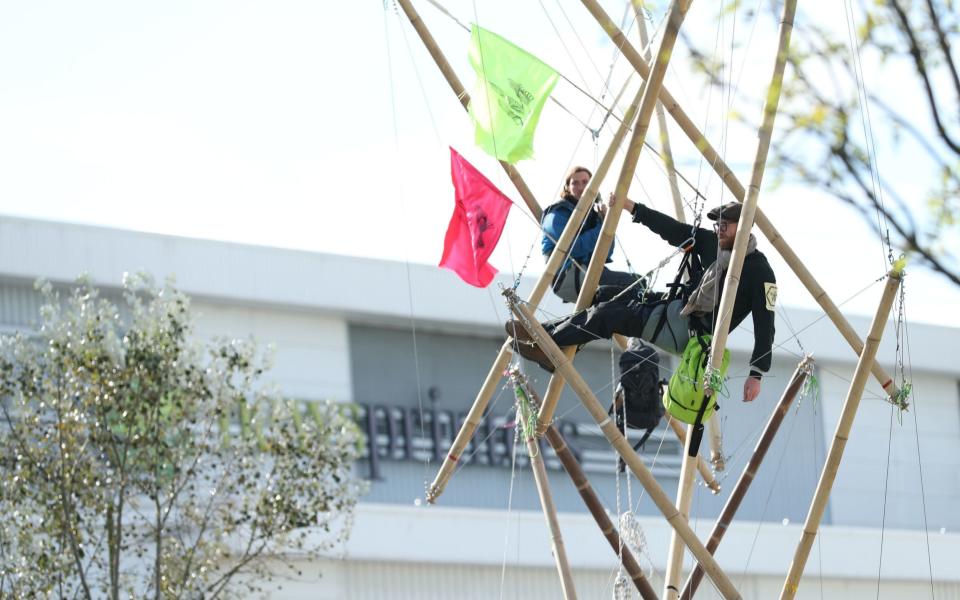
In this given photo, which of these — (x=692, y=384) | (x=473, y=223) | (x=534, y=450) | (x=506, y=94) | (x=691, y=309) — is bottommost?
(x=534, y=450)

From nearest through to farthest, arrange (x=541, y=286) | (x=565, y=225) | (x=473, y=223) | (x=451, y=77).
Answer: (x=541, y=286), (x=565, y=225), (x=473, y=223), (x=451, y=77)

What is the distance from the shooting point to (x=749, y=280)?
41.1ft

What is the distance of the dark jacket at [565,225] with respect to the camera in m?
13.8

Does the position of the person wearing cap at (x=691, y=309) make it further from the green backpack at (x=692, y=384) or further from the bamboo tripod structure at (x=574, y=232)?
the bamboo tripod structure at (x=574, y=232)

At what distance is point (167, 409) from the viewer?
71.2 feet

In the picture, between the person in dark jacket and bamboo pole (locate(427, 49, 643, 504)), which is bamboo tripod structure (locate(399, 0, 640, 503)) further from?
the person in dark jacket

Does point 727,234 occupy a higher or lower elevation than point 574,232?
lower

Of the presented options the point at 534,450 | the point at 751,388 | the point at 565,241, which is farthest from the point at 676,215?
the point at 751,388

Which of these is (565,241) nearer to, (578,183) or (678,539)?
(578,183)

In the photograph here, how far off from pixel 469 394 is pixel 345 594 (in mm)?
5975

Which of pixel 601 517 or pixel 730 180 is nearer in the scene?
pixel 730 180

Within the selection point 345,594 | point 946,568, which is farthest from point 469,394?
point 946,568

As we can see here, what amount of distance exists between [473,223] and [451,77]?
125cm

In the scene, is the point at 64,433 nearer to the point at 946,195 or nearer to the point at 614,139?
the point at 614,139
